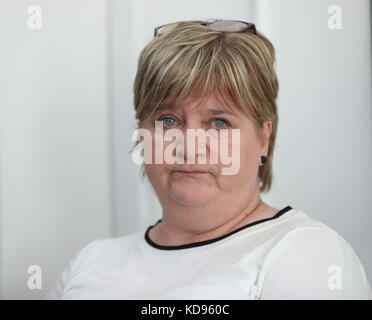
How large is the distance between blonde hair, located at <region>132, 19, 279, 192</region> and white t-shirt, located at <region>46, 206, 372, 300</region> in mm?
261

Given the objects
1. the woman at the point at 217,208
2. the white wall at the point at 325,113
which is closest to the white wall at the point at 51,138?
the woman at the point at 217,208

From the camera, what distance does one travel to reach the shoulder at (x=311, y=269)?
41.4 inches

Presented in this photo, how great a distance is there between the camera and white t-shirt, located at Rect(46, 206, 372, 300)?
3.48ft

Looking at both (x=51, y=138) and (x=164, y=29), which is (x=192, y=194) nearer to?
(x=164, y=29)

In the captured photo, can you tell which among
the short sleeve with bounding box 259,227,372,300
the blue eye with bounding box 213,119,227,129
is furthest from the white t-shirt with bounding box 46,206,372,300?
the blue eye with bounding box 213,119,227,129

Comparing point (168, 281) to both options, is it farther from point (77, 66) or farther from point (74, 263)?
point (77, 66)

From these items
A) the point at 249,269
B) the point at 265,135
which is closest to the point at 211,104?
the point at 265,135

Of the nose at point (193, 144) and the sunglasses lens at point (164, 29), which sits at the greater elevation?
the sunglasses lens at point (164, 29)

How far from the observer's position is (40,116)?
5.62 ft

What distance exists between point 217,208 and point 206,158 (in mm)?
120

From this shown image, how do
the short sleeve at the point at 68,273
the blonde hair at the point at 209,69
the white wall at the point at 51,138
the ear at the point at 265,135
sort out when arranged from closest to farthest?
1. the blonde hair at the point at 209,69
2. the ear at the point at 265,135
3. the short sleeve at the point at 68,273
4. the white wall at the point at 51,138

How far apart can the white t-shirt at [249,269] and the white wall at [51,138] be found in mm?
452

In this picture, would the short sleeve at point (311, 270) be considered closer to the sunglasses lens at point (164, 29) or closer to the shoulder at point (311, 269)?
the shoulder at point (311, 269)

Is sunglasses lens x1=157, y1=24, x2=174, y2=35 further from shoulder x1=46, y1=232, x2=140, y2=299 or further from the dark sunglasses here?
shoulder x1=46, y1=232, x2=140, y2=299
